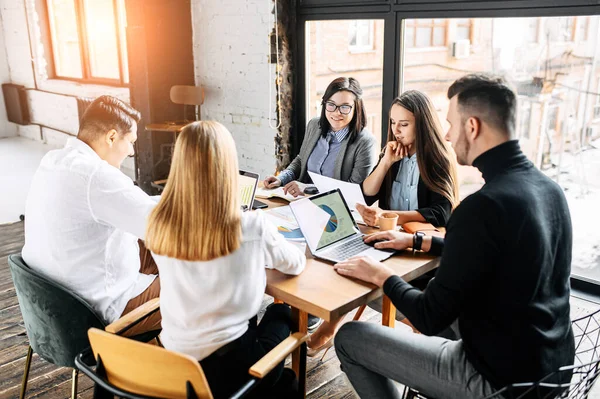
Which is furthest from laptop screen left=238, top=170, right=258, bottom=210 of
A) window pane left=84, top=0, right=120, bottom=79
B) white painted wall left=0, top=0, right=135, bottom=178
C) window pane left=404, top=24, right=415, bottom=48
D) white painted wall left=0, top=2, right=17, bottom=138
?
white painted wall left=0, top=2, right=17, bottom=138

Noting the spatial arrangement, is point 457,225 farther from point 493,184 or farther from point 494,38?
point 494,38

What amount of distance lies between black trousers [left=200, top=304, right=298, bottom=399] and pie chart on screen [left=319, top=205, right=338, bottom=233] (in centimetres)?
37

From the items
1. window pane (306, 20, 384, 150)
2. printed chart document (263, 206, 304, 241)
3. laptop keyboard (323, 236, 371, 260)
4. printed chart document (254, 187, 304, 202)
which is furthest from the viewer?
window pane (306, 20, 384, 150)

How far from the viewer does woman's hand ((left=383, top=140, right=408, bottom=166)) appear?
97.1 inches

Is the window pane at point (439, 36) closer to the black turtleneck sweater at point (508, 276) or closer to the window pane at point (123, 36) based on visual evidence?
the black turtleneck sweater at point (508, 276)

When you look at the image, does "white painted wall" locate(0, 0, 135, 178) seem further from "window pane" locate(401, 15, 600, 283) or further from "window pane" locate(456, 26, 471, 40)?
"window pane" locate(401, 15, 600, 283)

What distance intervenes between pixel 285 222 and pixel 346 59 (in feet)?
7.68

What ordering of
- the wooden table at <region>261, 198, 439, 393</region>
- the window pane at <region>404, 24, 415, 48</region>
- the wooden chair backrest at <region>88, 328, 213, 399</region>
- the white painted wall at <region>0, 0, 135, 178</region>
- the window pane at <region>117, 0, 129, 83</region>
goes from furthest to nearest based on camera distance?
the white painted wall at <region>0, 0, 135, 178</region> < the window pane at <region>117, 0, 129, 83</region> < the window pane at <region>404, 24, 415, 48</region> < the wooden table at <region>261, 198, 439, 393</region> < the wooden chair backrest at <region>88, 328, 213, 399</region>

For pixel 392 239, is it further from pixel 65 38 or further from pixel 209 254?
pixel 65 38

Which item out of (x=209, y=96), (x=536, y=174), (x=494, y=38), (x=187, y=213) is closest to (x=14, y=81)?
(x=209, y=96)

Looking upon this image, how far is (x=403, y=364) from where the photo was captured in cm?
157

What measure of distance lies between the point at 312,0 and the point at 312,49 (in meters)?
0.37

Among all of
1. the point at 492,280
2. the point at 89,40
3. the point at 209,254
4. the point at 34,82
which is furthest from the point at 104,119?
the point at 34,82

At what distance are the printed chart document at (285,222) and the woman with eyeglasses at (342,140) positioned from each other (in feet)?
1.79
